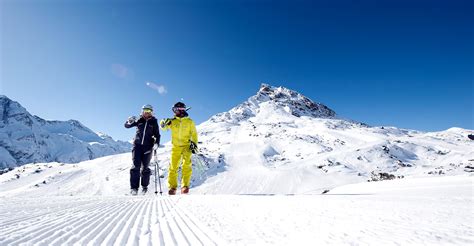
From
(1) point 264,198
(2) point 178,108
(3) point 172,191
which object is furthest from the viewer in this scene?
(2) point 178,108

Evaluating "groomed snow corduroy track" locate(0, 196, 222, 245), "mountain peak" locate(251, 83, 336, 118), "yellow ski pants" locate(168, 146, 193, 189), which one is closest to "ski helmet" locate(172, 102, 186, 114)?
"yellow ski pants" locate(168, 146, 193, 189)

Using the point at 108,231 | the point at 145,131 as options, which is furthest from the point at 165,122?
the point at 108,231

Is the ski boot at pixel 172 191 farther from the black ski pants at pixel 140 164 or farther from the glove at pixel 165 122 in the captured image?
the glove at pixel 165 122

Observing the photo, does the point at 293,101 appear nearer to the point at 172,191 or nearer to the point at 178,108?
the point at 178,108

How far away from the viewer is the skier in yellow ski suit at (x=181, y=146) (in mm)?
8219

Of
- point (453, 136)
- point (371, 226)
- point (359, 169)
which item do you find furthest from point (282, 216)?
point (453, 136)

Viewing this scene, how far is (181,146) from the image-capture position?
27.5ft

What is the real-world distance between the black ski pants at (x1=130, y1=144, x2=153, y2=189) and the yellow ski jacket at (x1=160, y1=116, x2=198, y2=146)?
0.81 metres

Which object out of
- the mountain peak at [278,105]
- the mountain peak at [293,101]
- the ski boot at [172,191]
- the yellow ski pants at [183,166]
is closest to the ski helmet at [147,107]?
the yellow ski pants at [183,166]

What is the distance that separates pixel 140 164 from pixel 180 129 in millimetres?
1503

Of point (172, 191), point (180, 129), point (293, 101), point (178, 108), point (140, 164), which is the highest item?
point (293, 101)

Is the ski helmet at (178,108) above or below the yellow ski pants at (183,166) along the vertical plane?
above

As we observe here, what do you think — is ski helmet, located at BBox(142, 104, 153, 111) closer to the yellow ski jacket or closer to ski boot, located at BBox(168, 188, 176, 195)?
the yellow ski jacket

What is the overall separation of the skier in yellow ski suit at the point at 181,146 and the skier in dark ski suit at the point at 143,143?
41 centimetres
